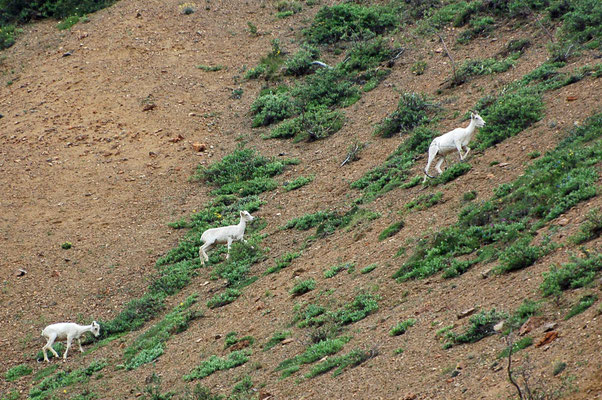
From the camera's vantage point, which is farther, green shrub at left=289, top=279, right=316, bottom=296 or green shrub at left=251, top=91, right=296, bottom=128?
green shrub at left=251, top=91, right=296, bottom=128

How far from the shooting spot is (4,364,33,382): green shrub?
1628cm

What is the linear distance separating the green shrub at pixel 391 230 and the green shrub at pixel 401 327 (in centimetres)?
422

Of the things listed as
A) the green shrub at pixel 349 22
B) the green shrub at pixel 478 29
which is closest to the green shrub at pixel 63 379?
the green shrub at pixel 478 29

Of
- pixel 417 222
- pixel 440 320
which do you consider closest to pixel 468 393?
pixel 440 320

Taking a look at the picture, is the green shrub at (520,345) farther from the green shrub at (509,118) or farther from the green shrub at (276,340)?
the green shrub at (509,118)

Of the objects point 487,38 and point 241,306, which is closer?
point 241,306

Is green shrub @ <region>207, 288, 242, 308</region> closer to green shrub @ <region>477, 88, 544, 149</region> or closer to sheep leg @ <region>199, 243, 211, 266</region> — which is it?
sheep leg @ <region>199, 243, 211, 266</region>

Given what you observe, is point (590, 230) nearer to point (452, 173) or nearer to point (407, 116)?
point (452, 173)

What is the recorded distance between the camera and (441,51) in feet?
86.3

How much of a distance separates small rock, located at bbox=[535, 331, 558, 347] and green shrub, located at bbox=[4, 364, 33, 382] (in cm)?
1057

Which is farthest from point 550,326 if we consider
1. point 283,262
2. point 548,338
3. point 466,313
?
point 283,262

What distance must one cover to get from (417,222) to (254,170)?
8.16 m

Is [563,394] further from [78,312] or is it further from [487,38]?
[487,38]

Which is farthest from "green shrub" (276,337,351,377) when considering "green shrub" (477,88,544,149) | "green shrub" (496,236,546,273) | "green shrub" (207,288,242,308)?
"green shrub" (477,88,544,149)
